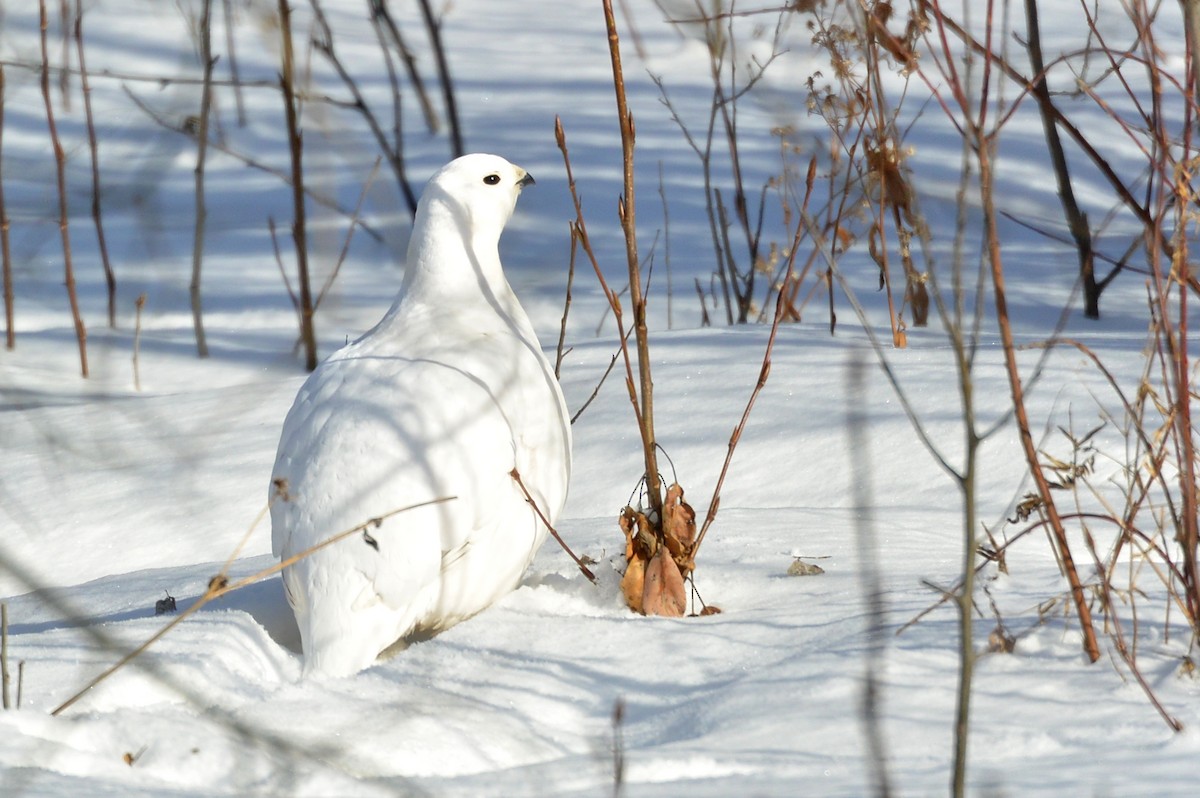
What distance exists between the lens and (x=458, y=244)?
112 inches

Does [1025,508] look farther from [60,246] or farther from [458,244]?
[60,246]

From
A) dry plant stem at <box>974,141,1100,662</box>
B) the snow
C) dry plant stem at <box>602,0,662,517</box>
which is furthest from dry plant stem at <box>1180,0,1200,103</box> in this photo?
dry plant stem at <box>602,0,662,517</box>

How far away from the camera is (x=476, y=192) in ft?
9.52

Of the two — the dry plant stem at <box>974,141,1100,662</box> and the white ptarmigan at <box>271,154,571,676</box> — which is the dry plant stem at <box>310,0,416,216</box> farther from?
the dry plant stem at <box>974,141,1100,662</box>

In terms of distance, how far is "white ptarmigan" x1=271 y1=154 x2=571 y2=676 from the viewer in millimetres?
2244

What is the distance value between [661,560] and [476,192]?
96 centimetres

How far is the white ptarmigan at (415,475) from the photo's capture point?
2.24 m

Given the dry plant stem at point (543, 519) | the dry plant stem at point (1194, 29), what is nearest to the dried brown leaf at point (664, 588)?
the dry plant stem at point (543, 519)

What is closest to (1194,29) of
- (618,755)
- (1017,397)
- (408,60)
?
(1017,397)

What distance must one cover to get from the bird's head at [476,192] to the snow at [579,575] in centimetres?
24

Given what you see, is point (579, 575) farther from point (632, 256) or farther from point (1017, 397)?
point (1017, 397)

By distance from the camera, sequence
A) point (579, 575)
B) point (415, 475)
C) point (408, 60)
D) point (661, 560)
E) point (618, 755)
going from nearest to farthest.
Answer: point (618, 755) → point (415, 475) → point (661, 560) → point (579, 575) → point (408, 60)

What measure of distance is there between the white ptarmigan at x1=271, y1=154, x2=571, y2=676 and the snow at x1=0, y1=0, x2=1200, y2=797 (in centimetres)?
9

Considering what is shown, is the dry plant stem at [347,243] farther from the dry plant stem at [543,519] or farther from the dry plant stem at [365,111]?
the dry plant stem at [543,519]
